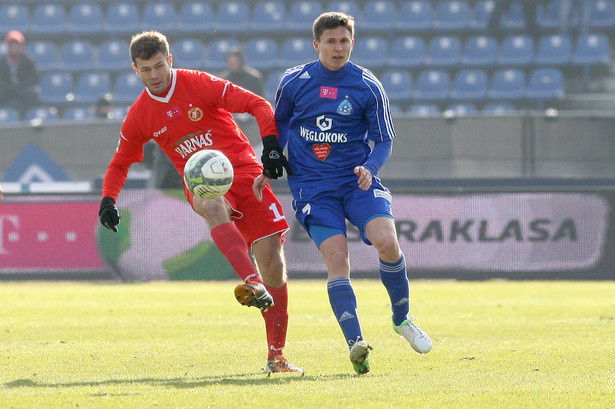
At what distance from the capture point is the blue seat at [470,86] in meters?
21.4

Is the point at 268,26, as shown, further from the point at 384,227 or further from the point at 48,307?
the point at 384,227

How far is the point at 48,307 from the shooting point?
37.0ft

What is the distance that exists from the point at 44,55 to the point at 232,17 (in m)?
4.48

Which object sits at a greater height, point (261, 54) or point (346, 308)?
point (346, 308)

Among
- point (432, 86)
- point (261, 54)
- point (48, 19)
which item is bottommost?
point (432, 86)

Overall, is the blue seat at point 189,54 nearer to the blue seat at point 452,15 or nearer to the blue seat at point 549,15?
the blue seat at point 452,15

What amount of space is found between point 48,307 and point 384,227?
617cm

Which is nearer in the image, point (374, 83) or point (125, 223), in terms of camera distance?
point (374, 83)

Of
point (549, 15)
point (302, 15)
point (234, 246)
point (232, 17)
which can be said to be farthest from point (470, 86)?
point (234, 246)

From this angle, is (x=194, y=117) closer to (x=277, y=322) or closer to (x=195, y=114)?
(x=195, y=114)

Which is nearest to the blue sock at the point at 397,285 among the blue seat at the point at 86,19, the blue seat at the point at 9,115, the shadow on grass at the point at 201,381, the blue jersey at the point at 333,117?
the blue jersey at the point at 333,117

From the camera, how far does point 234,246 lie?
6312 millimetres

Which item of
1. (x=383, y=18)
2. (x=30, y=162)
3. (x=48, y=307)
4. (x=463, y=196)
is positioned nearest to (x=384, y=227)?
(x=48, y=307)

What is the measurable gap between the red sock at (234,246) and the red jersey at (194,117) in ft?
1.57
